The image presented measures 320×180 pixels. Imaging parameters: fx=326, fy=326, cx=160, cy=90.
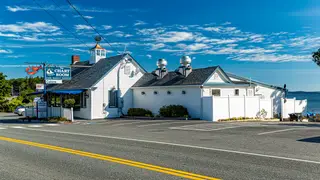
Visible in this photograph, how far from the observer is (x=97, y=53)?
38.5 m

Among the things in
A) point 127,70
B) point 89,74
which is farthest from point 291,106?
point 89,74

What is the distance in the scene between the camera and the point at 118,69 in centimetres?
3322

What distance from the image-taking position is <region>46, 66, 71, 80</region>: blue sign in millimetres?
30422

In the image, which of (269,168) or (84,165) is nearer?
(269,168)

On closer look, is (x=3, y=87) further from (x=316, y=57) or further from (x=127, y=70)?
(x=316, y=57)

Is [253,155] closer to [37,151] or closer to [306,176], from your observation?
[306,176]

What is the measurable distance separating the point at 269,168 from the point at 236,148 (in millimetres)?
3393

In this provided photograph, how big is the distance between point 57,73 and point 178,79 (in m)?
11.5

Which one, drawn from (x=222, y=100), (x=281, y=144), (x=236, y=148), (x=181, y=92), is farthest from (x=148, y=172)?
(x=181, y=92)

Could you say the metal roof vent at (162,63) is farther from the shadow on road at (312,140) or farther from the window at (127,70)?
the shadow on road at (312,140)

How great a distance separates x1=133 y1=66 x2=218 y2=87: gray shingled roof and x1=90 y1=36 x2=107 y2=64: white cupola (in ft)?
22.0

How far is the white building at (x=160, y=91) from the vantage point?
27406mm

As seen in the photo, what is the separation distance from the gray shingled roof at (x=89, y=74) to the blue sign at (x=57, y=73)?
1949 mm

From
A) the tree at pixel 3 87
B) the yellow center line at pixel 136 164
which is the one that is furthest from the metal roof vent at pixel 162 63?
the tree at pixel 3 87
